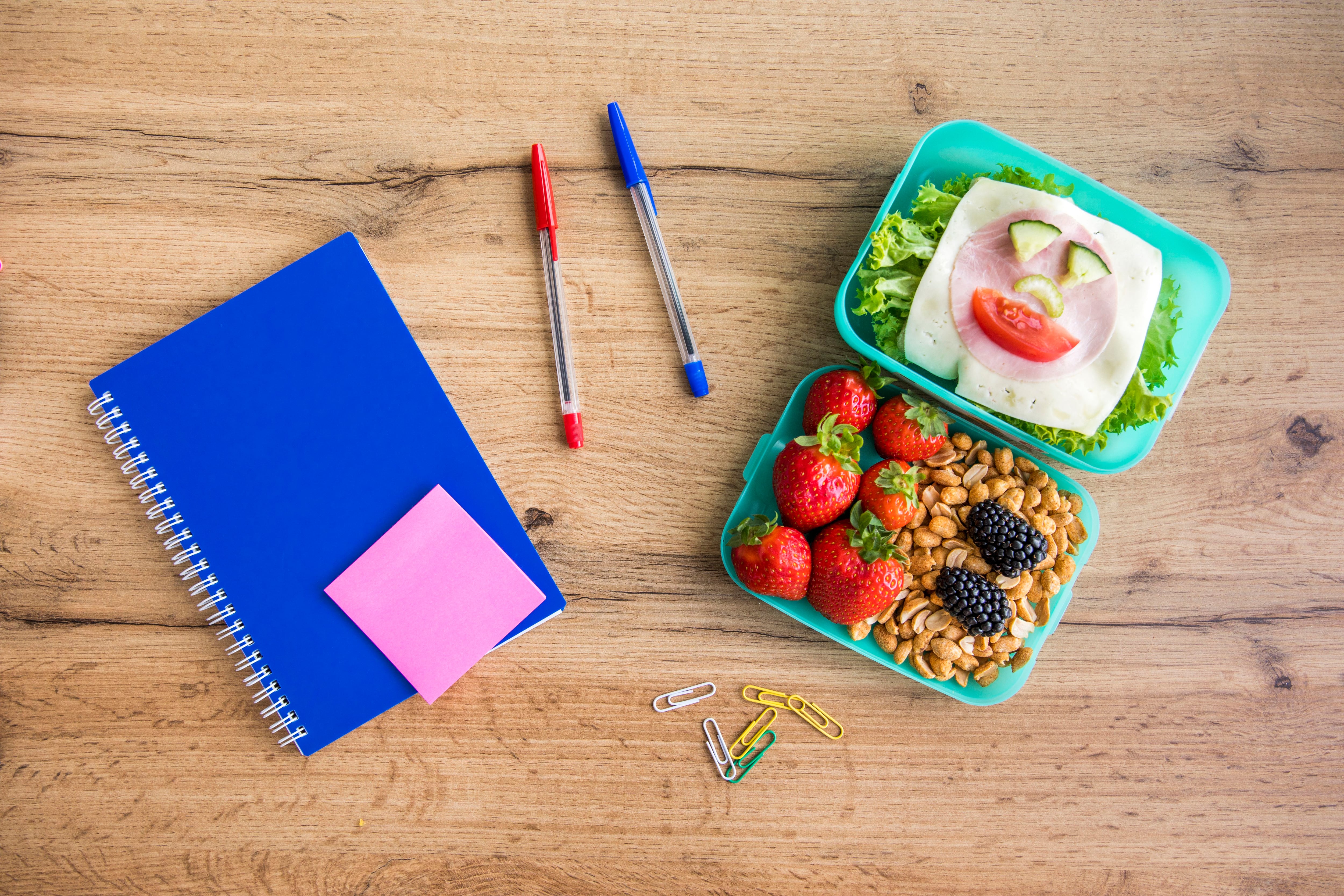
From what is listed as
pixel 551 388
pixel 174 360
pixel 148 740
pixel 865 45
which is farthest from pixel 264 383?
pixel 865 45

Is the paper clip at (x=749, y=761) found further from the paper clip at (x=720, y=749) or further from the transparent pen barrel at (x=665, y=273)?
the transparent pen barrel at (x=665, y=273)

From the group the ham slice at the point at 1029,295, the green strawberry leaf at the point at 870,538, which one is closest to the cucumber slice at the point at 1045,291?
the ham slice at the point at 1029,295

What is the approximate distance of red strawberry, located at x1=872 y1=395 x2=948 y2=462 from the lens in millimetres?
934

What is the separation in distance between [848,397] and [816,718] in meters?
0.46

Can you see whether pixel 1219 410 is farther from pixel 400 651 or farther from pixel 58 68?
pixel 58 68

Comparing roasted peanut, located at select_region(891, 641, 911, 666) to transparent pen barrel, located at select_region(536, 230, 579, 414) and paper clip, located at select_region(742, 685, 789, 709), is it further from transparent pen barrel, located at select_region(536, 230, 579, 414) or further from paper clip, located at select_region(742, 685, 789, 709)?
transparent pen barrel, located at select_region(536, 230, 579, 414)

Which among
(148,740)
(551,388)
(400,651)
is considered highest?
(551,388)

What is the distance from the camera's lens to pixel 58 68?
3.33ft

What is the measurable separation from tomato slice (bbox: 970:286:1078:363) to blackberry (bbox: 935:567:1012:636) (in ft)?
0.97

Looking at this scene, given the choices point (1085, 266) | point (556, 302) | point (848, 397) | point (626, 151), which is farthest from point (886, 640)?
point (626, 151)

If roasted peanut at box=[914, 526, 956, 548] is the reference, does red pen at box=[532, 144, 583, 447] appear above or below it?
above

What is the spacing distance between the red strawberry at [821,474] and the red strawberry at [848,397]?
0.02 m

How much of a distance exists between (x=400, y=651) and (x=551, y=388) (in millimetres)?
422

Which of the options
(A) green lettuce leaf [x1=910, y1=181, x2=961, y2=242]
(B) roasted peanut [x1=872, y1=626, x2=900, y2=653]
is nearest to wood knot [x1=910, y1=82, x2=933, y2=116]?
(A) green lettuce leaf [x1=910, y1=181, x2=961, y2=242]
